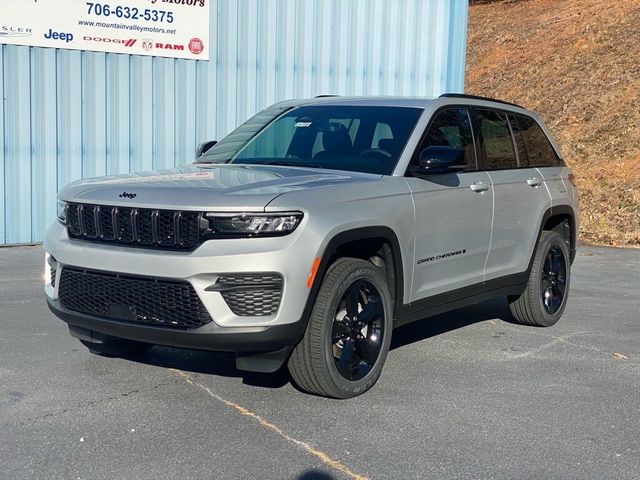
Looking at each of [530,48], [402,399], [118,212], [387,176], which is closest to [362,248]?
[387,176]

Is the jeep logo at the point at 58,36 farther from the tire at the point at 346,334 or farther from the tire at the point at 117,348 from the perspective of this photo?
the tire at the point at 346,334

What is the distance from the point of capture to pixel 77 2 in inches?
470

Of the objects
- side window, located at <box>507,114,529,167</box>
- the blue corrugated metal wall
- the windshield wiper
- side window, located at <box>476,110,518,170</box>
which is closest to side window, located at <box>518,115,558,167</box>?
side window, located at <box>507,114,529,167</box>

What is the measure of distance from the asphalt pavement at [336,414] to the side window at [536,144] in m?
1.52

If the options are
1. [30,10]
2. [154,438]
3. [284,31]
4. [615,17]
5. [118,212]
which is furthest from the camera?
[615,17]

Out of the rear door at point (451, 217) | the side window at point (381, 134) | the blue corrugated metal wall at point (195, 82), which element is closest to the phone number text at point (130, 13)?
the blue corrugated metal wall at point (195, 82)

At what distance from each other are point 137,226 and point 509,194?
316cm

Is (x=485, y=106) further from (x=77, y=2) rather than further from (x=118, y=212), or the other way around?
(x=77, y=2)

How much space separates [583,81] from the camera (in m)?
24.3

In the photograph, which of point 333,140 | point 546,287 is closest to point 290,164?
point 333,140

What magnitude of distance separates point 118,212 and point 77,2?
7.84m

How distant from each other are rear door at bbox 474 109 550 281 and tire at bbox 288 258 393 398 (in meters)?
1.52

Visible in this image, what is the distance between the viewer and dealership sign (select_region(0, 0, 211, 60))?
38.1 ft

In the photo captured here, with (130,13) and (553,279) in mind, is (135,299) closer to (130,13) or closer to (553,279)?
(553,279)
